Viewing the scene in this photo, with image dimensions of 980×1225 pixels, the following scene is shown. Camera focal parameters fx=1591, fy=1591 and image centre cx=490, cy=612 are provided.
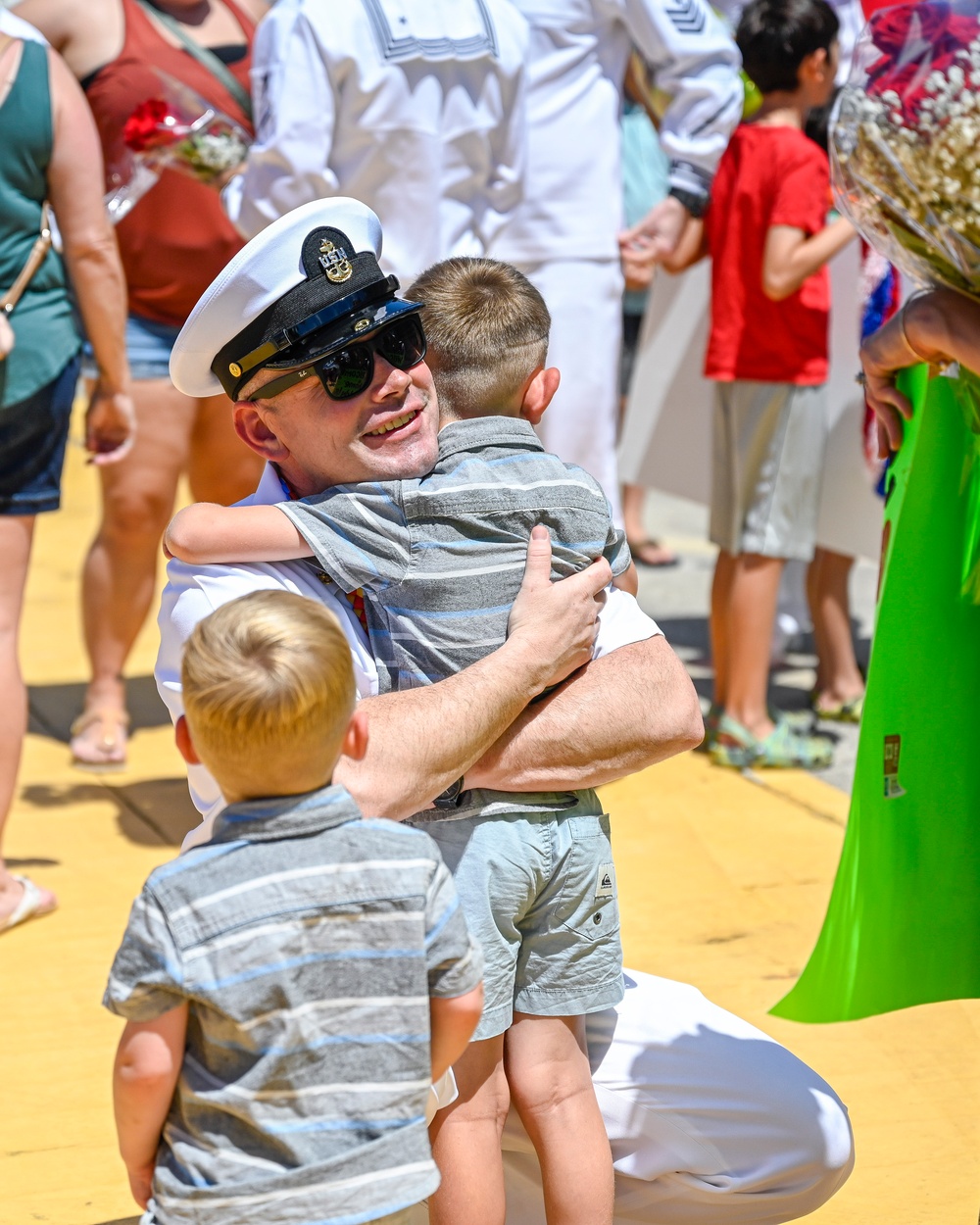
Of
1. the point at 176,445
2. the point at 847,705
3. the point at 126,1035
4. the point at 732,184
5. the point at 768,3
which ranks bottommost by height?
the point at 847,705

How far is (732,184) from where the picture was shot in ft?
16.4

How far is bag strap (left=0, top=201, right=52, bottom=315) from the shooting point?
3922 mm

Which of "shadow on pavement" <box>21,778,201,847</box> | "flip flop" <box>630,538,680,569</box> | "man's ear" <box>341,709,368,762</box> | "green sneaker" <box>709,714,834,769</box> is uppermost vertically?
"man's ear" <box>341,709,368,762</box>

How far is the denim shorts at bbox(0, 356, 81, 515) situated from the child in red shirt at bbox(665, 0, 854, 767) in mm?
2093

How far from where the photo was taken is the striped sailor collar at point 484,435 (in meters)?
2.16

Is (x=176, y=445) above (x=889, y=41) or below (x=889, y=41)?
below

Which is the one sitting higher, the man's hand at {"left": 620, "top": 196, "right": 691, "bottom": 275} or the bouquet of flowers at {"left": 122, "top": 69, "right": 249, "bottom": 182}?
the bouquet of flowers at {"left": 122, "top": 69, "right": 249, "bottom": 182}

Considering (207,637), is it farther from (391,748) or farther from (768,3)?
(768,3)

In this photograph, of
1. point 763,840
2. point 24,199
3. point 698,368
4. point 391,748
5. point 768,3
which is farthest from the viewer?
point 698,368

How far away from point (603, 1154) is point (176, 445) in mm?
3273

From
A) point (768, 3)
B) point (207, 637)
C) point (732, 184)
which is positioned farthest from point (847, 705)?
point (207, 637)

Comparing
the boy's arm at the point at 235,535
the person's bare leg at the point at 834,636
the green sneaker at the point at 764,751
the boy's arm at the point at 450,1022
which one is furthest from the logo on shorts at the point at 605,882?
the person's bare leg at the point at 834,636

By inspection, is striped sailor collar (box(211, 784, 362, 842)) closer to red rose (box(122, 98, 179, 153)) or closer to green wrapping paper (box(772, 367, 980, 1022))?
green wrapping paper (box(772, 367, 980, 1022))

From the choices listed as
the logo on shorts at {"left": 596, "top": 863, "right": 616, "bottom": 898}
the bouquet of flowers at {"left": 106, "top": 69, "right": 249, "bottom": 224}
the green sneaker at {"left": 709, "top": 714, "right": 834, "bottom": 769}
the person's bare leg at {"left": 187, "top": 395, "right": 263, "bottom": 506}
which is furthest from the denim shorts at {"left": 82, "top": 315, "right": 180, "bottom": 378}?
the logo on shorts at {"left": 596, "top": 863, "right": 616, "bottom": 898}
